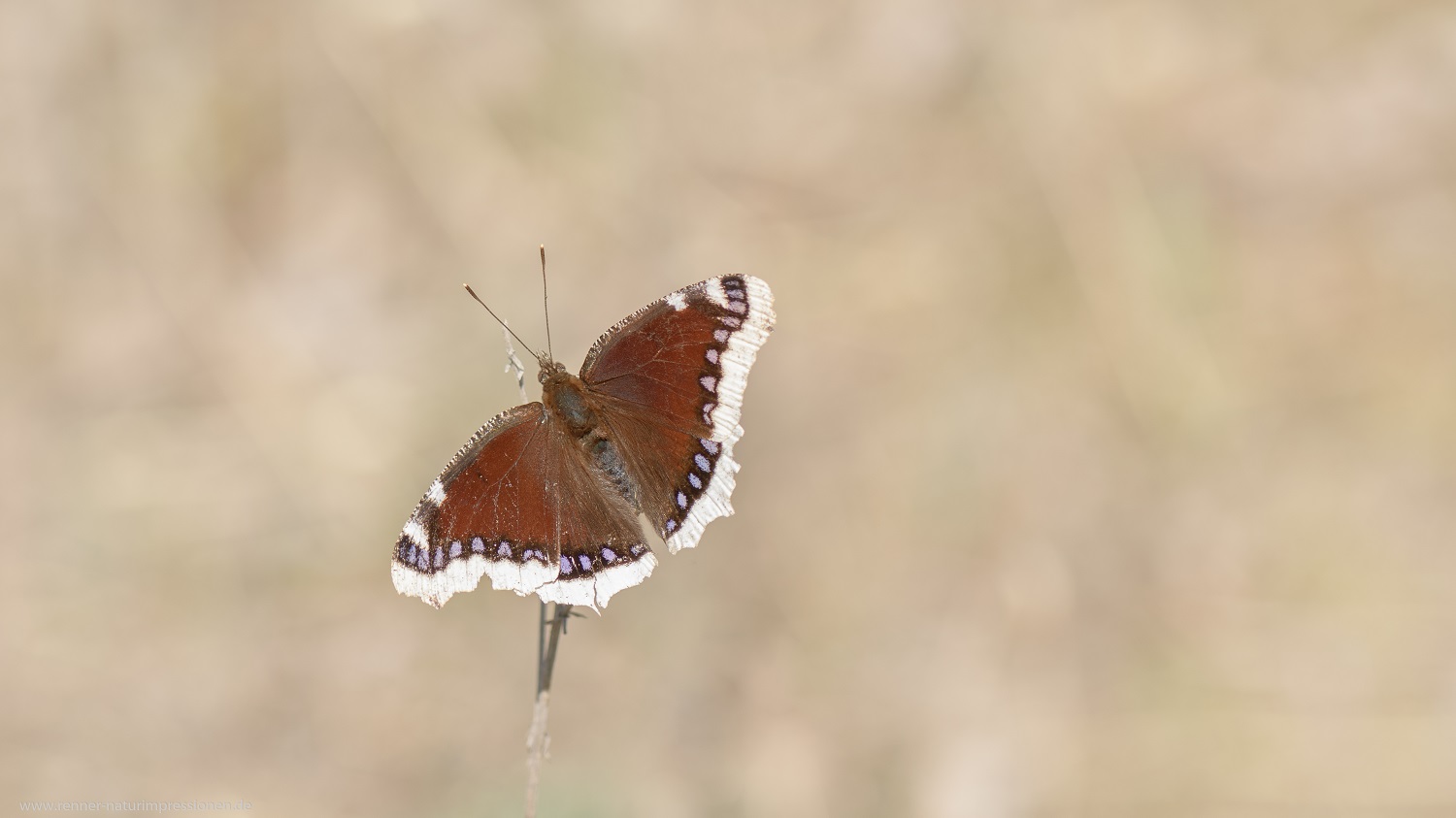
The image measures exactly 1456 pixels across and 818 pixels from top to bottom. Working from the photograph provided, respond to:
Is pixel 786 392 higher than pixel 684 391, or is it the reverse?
pixel 786 392

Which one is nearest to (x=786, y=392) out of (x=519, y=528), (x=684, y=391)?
(x=684, y=391)

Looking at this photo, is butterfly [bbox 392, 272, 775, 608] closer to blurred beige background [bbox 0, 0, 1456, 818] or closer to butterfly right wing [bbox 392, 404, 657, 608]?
butterfly right wing [bbox 392, 404, 657, 608]

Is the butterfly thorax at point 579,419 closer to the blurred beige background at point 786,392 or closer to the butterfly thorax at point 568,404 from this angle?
the butterfly thorax at point 568,404

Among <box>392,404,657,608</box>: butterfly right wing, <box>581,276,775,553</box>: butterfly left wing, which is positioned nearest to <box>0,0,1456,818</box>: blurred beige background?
<box>581,276,775,553</box>: butterfly left wing

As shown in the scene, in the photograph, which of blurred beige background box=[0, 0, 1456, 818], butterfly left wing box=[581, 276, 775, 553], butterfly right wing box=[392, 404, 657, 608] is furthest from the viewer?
blurred beige background box=[0, 0, 1456, 818]

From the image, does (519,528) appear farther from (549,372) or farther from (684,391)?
(684,391)

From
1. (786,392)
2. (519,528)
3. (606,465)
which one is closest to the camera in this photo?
(519,528)

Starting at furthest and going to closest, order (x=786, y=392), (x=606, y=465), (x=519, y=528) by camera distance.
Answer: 1. (x=786, y=392)
2. (x=606, y=465)
3. (x=519, y=528)

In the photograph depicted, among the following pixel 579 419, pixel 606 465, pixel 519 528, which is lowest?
pixel 519 528
